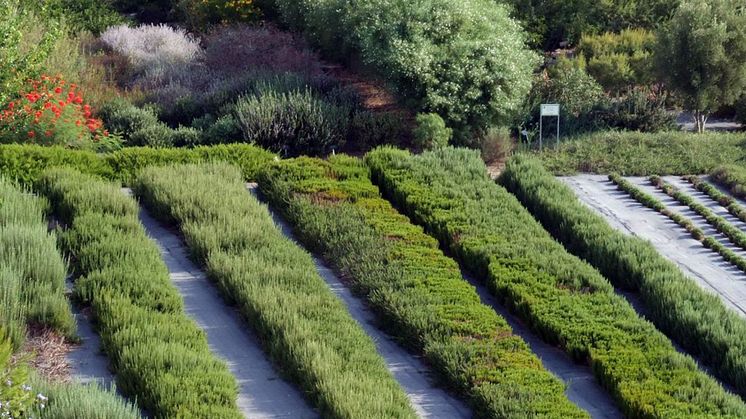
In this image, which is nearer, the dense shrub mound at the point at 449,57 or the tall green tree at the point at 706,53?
the dense shrub mound at the point at 449,57

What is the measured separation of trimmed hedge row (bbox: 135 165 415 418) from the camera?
9492mm

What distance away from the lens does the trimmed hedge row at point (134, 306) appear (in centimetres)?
932

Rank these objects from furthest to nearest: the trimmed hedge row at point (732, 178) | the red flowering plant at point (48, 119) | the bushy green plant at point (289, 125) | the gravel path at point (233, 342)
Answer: the bushy green plant at point (289, 125)
the trimmed hedge row at point (732, 178)
the red flowering plant at point (48, 119)
the gravel path at point (233, 342)

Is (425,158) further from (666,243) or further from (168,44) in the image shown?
(168,44)

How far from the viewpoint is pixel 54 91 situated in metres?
16.2

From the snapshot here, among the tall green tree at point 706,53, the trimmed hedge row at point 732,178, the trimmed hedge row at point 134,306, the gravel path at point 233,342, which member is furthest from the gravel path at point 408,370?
the tall green tree at point 706,53

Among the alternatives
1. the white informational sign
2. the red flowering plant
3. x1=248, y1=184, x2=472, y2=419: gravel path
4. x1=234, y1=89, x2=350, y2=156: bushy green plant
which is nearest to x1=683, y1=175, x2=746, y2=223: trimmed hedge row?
the white informational sign

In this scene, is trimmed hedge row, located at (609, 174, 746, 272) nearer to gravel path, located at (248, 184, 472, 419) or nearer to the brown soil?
gravel path, located at (248, 184, 472, 419)

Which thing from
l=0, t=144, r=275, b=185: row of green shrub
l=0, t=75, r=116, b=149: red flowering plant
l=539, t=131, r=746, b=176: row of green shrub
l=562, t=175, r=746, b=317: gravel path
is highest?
l=0, t=75, r=116, b=149: red flowering plant

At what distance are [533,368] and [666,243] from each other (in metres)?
4.81

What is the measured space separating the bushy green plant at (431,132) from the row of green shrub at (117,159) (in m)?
2.46

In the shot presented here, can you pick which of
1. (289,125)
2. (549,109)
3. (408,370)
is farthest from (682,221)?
(289,125)

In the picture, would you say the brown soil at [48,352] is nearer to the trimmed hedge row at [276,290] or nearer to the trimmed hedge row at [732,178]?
the trimmed hedge row at [276,290]

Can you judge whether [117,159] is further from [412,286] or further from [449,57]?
[449,57]
